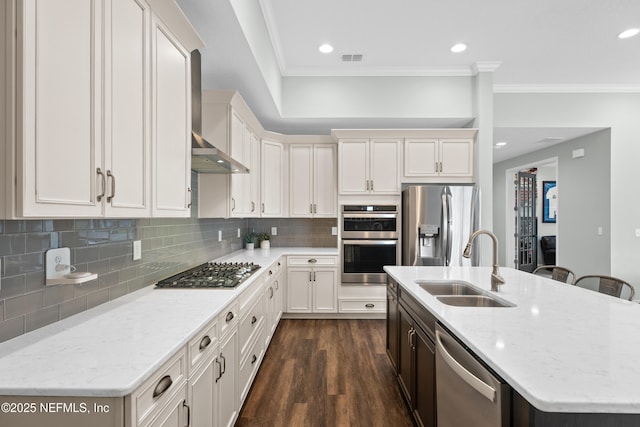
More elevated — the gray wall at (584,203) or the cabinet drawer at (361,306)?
the gray wall at (584,203)

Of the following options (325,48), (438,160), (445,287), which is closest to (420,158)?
(438,160)

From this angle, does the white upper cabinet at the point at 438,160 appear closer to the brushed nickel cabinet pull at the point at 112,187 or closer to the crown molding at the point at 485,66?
the crown molding at the point at 485,66

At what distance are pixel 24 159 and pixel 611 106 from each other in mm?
6032

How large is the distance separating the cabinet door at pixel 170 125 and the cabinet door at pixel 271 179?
208cm

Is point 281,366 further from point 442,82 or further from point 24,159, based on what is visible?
point 442,82

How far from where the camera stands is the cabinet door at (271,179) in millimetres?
3883

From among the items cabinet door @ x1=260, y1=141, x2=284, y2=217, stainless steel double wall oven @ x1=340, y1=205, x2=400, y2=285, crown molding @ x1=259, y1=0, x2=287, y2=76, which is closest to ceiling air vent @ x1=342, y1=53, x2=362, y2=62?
crown molding @ x1=259, y1=0, x2=287, y2=76

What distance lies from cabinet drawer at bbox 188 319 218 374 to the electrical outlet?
2.35 ft

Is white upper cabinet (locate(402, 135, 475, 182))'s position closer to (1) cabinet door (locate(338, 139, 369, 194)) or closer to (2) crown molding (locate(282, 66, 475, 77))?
(1) cabinet door (locate(338, 139, 369, 194))

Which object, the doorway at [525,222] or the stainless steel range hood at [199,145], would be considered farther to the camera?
the doorway at [525,222]

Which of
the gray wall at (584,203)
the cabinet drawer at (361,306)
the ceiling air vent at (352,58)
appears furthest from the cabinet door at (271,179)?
the gray wall at (584,203)

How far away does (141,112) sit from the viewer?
1.32 metres

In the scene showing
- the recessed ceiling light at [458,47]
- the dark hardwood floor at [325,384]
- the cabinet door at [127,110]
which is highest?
the recessed ceiling light at [458,47]

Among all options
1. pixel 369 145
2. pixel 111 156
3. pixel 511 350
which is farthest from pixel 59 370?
pixel 369 145
